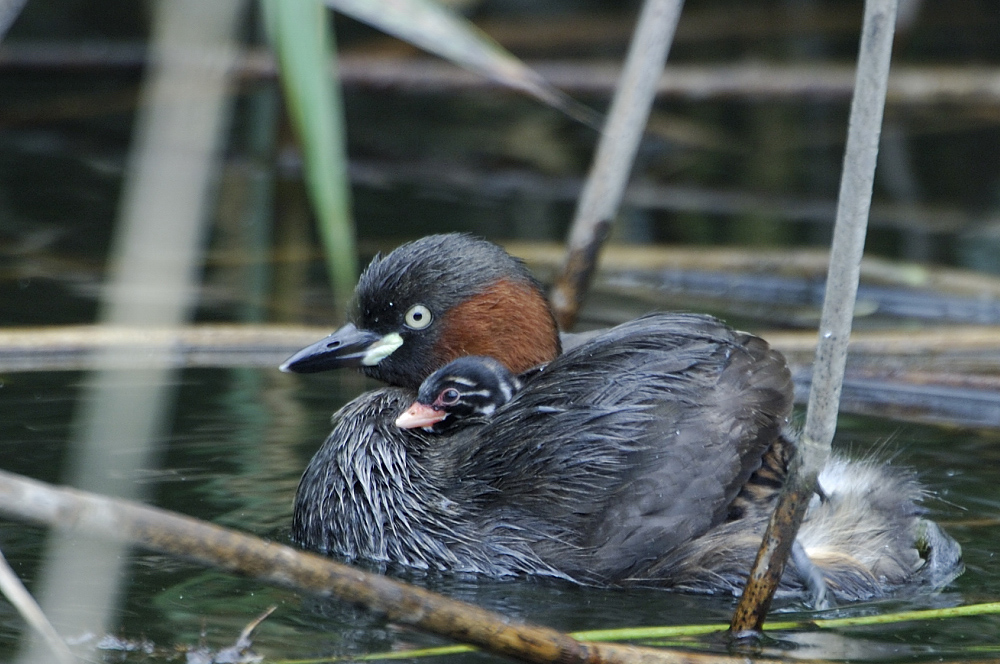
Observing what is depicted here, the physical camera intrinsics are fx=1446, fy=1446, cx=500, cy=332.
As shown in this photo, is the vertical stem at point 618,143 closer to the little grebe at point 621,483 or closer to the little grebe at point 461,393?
the little grebe at point 621,483

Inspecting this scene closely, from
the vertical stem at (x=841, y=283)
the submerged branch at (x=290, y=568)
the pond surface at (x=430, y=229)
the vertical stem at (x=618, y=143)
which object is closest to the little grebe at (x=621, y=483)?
the pond surface at (x=430, y=229)

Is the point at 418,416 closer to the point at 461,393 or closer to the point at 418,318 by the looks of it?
the point at 461,393

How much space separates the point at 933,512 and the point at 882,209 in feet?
15.3

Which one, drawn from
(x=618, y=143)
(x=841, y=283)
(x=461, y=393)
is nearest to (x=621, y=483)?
(x=461, y=393)

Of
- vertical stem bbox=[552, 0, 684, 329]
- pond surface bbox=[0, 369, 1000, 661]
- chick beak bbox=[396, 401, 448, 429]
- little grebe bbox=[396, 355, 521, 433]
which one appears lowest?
pond surface bbox=[0, 369, 1000, 661]

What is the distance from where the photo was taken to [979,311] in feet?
20.9

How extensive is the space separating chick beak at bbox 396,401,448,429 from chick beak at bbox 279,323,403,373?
1.08ft

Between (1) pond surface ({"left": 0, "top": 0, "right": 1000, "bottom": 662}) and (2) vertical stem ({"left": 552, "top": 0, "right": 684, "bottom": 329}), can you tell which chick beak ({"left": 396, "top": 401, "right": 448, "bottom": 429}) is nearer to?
(1) pond surface ({"left": 0, "top": 0, "right": 1000, "bottom": 662})

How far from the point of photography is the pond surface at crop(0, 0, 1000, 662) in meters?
3.47

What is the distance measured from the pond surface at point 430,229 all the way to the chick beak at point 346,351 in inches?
16.2

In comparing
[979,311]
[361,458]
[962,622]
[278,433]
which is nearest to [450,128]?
[979,311]

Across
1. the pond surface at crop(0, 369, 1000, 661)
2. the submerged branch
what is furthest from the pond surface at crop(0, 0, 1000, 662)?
the submerged branch

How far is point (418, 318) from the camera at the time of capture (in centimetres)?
440

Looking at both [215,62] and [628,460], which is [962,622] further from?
[215,62]
